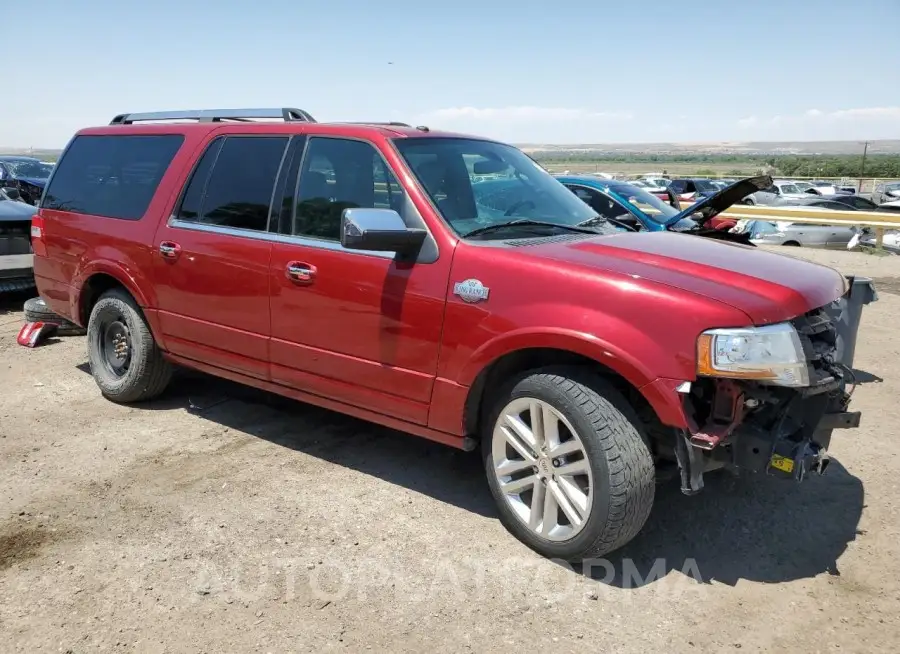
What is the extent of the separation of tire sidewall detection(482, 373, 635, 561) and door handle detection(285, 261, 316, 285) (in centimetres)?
123

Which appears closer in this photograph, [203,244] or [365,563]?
[365,563]

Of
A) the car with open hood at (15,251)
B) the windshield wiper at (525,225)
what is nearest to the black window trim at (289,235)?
the windshield wiper at (525,225)

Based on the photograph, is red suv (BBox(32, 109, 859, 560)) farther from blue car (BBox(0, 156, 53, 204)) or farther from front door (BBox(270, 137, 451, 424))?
blue car (BBox(0, 156, 53, 204))

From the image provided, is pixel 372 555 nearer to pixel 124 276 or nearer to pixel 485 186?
pixel 485 186

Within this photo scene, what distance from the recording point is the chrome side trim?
3.82m

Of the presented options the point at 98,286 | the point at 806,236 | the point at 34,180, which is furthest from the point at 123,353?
the point at 806,236

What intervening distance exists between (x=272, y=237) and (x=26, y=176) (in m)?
16.8

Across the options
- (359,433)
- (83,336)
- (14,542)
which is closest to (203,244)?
(359,433)

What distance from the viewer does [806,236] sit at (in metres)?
18.0

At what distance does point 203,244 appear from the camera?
4.51 meters

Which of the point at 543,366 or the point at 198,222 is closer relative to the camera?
the point at 543,366

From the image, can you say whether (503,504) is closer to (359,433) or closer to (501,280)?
(501,280)

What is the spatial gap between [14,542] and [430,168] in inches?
106

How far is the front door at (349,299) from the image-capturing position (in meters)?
3.67
